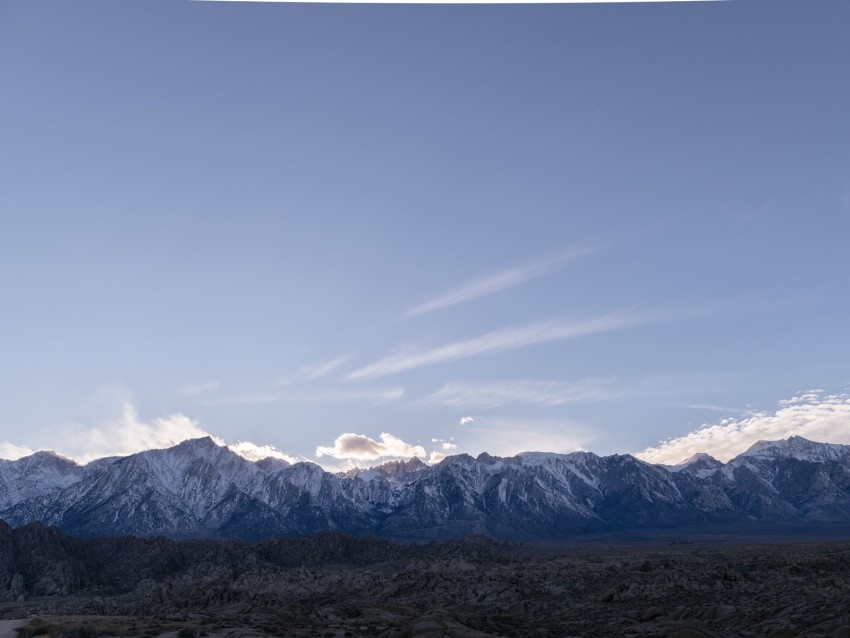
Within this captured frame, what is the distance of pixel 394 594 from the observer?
232ft

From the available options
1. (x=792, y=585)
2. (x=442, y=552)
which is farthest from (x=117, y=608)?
(x=442, y=552)

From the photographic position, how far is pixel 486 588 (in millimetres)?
61406

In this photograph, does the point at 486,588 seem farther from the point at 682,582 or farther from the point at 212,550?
the point at 212,550

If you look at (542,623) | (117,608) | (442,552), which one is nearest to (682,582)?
(542,623)

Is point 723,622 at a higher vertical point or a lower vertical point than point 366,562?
higher

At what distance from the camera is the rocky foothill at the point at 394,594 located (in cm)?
3083

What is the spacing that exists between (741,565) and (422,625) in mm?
43550

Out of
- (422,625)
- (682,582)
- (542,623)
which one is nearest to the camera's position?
(422,625)

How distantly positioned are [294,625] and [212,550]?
95.3 m

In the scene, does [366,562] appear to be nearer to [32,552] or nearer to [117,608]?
[32,552]

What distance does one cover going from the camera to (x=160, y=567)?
114562 mm

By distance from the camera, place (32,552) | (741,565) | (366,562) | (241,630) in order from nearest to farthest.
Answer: (241,630), (741,565), (32,552), (366,562)

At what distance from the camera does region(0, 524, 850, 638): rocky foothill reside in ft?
101

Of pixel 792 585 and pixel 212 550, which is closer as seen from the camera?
pixel 792 585
